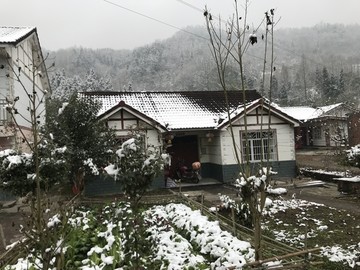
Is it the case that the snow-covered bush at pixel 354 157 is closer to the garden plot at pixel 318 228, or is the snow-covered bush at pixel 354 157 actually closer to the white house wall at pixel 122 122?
the garden plot at pixel 318 228

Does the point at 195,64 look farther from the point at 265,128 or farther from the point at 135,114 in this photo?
the point at 135,114

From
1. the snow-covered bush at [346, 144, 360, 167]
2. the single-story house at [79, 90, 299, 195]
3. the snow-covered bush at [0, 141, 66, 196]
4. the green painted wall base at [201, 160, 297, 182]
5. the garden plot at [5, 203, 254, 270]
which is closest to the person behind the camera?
the garden plot at [5, 203, 254, 270]

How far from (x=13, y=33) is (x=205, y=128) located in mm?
10070

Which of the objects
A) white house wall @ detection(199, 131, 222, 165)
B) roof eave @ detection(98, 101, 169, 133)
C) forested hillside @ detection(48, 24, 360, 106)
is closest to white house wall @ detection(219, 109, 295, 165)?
white house wall @ detection(199, 131, 222, 165)

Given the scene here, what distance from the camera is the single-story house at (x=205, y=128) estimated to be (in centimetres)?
1725

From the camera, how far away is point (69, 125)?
1434 centimetres

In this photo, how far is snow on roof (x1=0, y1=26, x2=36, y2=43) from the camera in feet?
51.2

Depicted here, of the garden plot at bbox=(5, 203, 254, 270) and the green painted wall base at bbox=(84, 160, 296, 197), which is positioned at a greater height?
the green painted wall base at bbox=(84, 160, 296, 197)

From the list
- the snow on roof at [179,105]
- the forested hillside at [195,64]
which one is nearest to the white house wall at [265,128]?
the snow on roof at [179,105]

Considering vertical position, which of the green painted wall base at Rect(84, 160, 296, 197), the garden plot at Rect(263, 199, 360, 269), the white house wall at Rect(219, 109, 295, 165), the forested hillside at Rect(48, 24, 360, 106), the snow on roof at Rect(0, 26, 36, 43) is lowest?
the garden plot at Rect(263, 199, 360, 269)

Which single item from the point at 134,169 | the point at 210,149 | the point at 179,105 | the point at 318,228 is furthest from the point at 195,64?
the point at 134,169

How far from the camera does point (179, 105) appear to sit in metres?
20.6

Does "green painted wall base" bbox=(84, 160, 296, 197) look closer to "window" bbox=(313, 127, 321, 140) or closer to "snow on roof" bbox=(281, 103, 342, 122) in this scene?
"snow on roof" bbox=(281, 103, 342, 122)

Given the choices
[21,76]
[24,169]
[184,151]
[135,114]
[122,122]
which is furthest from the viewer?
[184,151]
